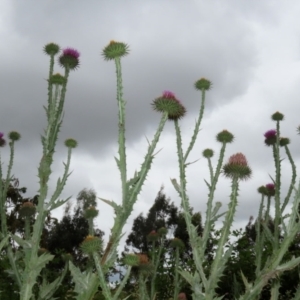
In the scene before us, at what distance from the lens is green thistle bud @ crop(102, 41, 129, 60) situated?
14.4 feet

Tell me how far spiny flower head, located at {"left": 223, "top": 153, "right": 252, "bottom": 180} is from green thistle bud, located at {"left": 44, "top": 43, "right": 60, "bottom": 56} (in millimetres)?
3867

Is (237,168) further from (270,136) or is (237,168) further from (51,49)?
(270,136)

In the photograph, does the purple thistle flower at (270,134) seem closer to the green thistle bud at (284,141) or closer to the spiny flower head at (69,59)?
the green thistle bud at (284,141)

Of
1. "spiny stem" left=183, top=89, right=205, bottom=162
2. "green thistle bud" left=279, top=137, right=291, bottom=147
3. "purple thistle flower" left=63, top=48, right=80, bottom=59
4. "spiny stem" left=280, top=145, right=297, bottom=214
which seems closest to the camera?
"spiny stem" left=183, top=89, right=205, bottom=162

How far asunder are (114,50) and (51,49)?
12.0 feet

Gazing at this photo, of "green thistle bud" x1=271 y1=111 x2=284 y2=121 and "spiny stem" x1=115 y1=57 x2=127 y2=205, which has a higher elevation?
"green thistle bud" x1=271 y1=111 x2=284 y2=121

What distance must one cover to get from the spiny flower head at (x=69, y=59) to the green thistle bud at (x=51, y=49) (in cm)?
18

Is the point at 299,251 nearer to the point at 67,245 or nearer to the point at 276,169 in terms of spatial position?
the point at 276,169

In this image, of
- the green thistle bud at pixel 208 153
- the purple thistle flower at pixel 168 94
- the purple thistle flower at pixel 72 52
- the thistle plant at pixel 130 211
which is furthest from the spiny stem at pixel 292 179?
the purple thistle flower at pixel 72 52

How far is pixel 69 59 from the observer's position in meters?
7.65

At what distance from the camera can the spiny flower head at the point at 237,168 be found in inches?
192

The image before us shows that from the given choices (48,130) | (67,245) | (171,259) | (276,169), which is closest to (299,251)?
(171,259)

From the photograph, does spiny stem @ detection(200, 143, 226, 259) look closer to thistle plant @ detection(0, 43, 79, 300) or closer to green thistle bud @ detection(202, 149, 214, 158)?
thistle plant @ detection(0, 43, 79, 300)

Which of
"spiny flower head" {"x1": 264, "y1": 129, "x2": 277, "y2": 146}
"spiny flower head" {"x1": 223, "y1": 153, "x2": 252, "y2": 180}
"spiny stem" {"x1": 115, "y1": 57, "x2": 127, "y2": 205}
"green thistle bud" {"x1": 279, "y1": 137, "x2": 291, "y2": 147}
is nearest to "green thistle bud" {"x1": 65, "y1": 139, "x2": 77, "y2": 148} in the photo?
"spiny flower head" {"x1": 264, "y1": 129, "x2": 277, "y2": 146}
